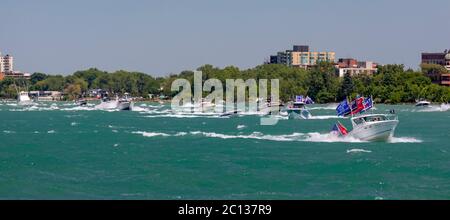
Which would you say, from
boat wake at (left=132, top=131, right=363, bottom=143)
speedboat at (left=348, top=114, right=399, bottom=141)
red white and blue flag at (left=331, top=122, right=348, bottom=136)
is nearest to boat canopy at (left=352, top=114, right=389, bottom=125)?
speedboat at (left=348, top=114, right=399, bottom=141)

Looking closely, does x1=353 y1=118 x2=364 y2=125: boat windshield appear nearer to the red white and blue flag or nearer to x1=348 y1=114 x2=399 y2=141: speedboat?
x1=348 y1=114 x2=399 y2=141: speedboat

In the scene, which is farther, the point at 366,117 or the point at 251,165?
the point at 366,117

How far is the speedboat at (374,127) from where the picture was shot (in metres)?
73.9

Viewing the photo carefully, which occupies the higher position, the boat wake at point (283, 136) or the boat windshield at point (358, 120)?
the boat windshield at point (358, 120)

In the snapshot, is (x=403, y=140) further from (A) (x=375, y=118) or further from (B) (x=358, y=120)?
(B) (x=358, y=120)

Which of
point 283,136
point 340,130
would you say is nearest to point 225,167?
point 340,130

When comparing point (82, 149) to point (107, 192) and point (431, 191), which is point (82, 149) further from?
point (431, 191)

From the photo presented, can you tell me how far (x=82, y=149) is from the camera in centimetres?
7512

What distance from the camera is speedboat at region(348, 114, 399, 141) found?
242 ft

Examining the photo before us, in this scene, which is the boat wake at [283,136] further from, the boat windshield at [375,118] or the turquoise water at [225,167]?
the boat windshield at [375,118]

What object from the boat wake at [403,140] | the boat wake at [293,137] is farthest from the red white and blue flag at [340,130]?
the boat wake at [403,140]

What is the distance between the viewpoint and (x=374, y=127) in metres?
74.2
